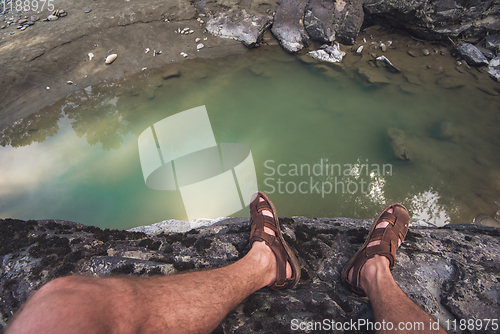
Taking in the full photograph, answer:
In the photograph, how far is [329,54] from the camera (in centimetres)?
498

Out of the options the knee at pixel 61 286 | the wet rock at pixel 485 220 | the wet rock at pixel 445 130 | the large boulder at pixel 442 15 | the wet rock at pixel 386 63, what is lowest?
the wet rock at pixel 485 220

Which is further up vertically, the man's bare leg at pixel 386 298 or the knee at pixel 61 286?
the knee at pixel 61 286

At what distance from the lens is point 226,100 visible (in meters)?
4.43

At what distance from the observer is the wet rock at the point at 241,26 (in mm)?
5301

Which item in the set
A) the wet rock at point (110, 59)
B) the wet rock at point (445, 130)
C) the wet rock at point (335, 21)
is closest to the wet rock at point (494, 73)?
the wet rock at point (445, 130)

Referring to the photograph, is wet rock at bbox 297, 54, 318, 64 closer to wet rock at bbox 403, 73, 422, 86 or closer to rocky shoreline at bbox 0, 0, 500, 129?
rocky shoreline at bbox 0, 0, 500, 129

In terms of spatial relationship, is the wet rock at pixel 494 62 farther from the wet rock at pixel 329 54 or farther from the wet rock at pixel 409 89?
the wet rock at pixel 329 54

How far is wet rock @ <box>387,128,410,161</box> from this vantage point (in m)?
3.50

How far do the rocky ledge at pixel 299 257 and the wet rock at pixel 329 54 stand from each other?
3868mm

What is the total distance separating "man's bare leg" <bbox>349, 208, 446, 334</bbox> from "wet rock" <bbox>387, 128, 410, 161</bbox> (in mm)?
2174


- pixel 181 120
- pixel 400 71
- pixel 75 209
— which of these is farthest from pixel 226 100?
pixel 400 71

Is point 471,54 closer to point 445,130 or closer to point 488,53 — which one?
point 488,53

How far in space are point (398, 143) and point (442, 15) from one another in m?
3.52

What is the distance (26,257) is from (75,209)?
1781mm
